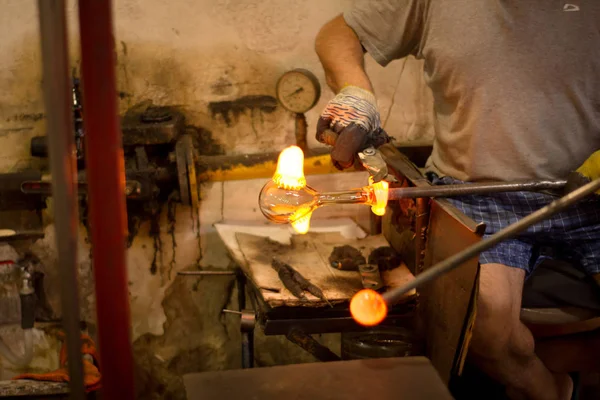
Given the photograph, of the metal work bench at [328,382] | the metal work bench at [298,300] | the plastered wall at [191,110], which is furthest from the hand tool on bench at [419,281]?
the plastered wall at [191,110]

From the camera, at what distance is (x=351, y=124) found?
201 cm

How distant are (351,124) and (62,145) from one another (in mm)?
1349

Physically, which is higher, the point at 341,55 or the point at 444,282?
the point at 341,55

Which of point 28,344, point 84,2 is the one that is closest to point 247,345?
point 28,344

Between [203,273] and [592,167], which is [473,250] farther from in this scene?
[203,273]

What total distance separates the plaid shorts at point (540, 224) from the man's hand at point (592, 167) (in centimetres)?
16

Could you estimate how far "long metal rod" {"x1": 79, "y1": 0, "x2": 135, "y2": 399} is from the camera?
751 millimetres

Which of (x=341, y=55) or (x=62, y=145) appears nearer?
(x=62, y=145)

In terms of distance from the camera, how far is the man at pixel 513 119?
2.05 metres

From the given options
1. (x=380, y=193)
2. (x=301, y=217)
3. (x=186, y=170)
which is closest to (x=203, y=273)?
(x=186, y=170)

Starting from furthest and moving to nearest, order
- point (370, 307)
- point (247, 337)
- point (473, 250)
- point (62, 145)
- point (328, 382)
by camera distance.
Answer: point (247, 337)
point (328, 382)
point (473, 250)
point (370, 307)
point (62, 145)

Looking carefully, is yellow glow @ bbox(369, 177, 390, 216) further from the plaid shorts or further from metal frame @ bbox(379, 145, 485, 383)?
the plaid shorts

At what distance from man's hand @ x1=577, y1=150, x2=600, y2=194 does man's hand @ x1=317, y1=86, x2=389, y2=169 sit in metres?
0.62

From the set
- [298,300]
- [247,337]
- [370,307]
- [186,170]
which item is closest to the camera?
[370,307]
